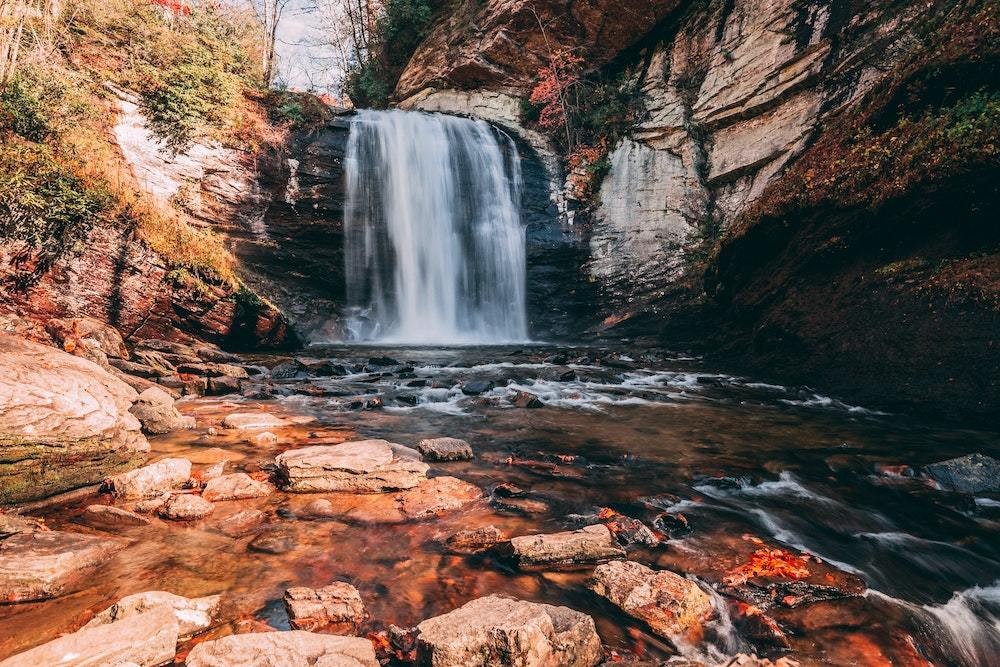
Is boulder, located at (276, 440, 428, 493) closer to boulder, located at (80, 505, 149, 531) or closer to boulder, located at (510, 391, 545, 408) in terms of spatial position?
boulder, located at (80, 505, 149, 531)

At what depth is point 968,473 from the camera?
386cm

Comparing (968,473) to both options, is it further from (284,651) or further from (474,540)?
(284,651)

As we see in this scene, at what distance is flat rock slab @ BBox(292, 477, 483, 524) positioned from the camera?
300cm

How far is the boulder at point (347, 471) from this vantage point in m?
3.36

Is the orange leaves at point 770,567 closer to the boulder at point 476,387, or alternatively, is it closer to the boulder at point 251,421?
the boulder at point 251,421

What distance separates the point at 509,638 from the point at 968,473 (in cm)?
471

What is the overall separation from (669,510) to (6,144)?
451 inches

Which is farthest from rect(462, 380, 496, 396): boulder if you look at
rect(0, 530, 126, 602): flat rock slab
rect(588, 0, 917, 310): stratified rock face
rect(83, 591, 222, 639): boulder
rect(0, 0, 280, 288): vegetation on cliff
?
rect(588, 0, 917, 310): stratified rock face

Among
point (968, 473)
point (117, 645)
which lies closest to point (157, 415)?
point (117, 645)

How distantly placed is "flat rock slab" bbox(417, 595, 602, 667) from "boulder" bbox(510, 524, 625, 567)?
606mm

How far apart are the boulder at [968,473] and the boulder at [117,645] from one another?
5640mm

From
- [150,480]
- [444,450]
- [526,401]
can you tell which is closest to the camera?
[150,480]

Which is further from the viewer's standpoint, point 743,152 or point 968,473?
point 743,152

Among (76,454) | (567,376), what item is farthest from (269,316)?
(76,454)
